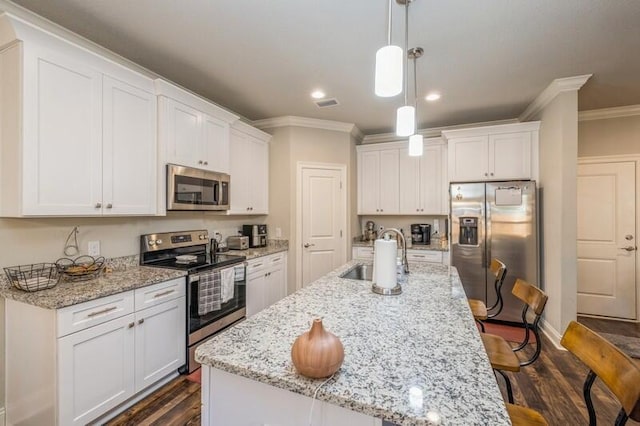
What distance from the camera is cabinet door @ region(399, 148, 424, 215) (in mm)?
4375

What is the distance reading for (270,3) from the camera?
1.87m

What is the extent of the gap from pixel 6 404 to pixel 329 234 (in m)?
3.24

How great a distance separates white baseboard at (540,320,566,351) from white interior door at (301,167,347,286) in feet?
7.85

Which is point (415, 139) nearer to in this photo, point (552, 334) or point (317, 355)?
point (317, 355)

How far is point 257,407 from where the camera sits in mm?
970

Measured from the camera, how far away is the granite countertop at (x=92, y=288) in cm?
164

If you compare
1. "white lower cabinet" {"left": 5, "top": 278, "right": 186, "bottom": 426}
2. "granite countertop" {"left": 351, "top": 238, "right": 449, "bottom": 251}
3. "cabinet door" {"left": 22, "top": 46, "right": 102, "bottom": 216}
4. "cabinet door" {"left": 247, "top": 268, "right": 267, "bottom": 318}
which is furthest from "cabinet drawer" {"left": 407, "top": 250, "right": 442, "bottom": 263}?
"cabinet door" {"left": 22, "top": 46, "right": 102, "bottom": 216}

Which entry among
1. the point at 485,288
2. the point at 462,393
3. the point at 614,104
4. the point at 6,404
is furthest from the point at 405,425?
the point at 614,104

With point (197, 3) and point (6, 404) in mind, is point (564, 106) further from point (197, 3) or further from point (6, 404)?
point (6, 404)

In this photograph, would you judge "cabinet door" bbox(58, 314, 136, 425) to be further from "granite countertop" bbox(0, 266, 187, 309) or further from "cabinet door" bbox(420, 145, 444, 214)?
"cabinet door" bbox(420, 145, 444, 214)

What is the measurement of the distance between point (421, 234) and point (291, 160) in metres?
2.16

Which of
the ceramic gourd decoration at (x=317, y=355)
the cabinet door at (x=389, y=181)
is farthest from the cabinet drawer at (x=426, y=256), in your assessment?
the ceramic gourd decoration at (x=317, y=355)

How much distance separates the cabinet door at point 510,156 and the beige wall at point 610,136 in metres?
0.90

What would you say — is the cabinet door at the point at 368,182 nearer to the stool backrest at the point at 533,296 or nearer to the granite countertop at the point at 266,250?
the granite countertop at the point at 266,250
